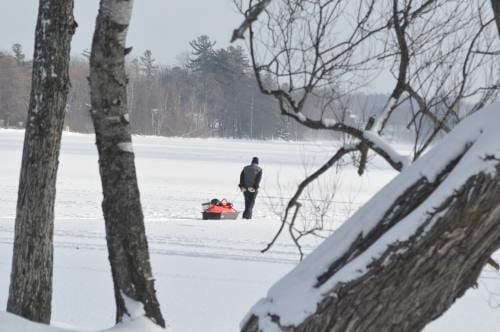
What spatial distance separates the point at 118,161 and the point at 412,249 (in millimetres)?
2474

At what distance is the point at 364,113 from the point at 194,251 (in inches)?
228

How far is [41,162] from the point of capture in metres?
4.42

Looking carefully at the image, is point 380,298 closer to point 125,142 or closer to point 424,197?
point 424,197

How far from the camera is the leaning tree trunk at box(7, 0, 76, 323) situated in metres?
4.36

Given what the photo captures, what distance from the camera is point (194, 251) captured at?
981cm

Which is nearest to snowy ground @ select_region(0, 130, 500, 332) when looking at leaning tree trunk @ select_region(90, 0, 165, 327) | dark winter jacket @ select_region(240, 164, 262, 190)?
dark winter jacket @ select_region(240, 164, 262, 190)

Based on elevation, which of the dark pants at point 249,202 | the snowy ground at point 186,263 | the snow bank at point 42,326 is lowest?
the snowy ground at point 186,263

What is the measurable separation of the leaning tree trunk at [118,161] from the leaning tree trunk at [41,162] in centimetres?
71

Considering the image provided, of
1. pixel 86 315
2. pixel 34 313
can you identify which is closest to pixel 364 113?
pixel 34 313

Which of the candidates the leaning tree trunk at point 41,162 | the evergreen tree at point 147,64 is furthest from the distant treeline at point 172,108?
the leaning tree trunk at point 41,162

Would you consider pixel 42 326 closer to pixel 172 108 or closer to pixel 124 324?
pixel 124 324

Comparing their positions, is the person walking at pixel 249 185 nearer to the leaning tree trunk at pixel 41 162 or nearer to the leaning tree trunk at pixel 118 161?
the leaning tree trunk at pixel 41 162

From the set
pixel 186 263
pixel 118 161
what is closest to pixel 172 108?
pixel 186 263

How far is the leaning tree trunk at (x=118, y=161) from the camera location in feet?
12.1
